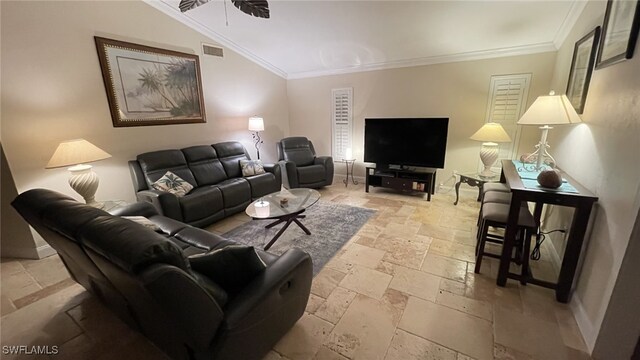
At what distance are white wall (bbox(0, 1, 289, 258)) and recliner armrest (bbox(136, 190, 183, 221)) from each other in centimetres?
80

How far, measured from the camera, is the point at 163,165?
3488mm

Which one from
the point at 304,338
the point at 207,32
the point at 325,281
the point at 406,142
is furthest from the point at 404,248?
the point at 207,32

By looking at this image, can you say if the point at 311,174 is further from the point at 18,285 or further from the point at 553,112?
the point at 18,285

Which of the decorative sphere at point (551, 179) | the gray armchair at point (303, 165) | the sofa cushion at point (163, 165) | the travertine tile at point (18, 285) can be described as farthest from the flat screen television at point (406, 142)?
the travertine tile at point (18, 285)

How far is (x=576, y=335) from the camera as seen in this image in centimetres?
168

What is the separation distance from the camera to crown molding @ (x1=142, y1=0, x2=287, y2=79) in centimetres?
345

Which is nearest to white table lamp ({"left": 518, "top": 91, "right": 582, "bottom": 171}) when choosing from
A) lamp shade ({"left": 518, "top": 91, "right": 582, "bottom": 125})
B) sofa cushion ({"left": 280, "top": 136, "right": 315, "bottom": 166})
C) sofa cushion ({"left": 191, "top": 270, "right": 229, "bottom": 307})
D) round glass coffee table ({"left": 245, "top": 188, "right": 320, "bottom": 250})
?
lamp shade ({"left": 518, "top": 91, "right": 582, "bottom": 125})

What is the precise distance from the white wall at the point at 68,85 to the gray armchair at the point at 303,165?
1.62m

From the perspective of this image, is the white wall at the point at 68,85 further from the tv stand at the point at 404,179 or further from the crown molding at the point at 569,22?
the crown molding at the point at 569,22

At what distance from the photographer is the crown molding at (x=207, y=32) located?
136 inches

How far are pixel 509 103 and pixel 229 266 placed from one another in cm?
451

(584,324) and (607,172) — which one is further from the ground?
(607,172)

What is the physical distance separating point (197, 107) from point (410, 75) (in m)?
3.66

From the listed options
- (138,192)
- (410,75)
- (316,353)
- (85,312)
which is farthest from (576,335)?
(138,192)
